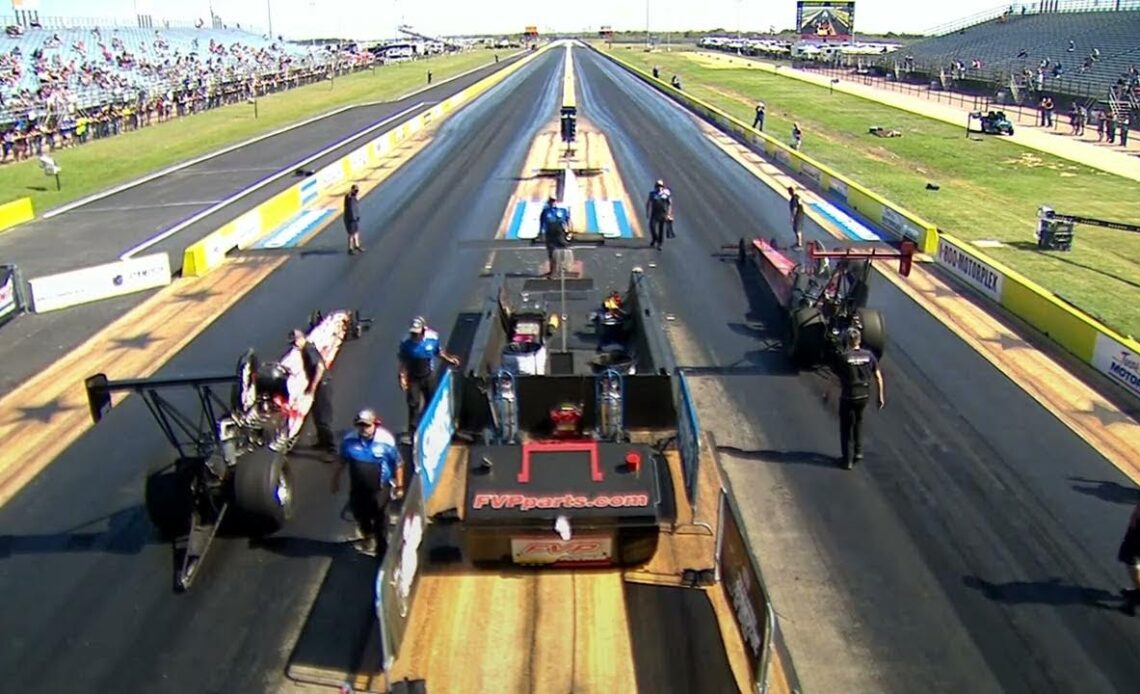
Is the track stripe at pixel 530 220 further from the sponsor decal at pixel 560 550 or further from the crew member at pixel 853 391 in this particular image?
the sponsor decal at pixel 560 550

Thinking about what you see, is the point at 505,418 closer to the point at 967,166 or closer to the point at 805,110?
the point at 967,166

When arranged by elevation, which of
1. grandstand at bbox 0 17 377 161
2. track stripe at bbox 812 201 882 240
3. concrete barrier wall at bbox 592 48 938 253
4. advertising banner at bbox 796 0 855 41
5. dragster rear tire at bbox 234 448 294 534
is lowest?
dragster rear tire at bbox 234 448 294 534

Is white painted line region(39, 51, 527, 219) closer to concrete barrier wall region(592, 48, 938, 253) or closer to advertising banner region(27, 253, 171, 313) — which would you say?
advertising banner region(27, 253, 171, 313)

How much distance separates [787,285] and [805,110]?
45.4 m

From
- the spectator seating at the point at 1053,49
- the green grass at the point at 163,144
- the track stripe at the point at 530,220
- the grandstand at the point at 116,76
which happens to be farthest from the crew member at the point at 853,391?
the spectator seating at the point at 1053,49

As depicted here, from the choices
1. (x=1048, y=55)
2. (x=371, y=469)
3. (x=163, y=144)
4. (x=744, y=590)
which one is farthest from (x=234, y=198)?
(x=1048, y=55)

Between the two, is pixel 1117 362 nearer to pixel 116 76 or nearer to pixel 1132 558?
pixel 1132 558

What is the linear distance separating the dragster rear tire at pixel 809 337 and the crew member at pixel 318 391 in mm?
6972

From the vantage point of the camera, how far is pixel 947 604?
8.41 m

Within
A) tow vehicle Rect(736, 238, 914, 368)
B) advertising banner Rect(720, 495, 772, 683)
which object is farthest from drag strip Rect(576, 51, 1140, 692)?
advertising banner Rect(720, 495, 772, 683)

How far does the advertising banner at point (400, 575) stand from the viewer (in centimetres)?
705

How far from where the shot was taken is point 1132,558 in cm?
822

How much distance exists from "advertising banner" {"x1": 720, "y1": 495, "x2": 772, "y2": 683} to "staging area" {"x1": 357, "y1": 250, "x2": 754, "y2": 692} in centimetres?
23

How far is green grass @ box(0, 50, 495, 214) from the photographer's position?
32.7 meters
